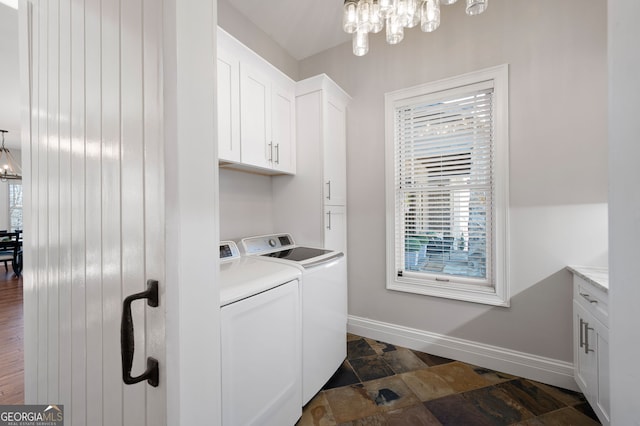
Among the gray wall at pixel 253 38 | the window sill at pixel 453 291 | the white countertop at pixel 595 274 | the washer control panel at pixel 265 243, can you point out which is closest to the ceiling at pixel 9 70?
the gray wall at pixel 253 38

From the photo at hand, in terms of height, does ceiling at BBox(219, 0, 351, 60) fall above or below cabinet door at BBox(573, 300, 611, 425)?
above

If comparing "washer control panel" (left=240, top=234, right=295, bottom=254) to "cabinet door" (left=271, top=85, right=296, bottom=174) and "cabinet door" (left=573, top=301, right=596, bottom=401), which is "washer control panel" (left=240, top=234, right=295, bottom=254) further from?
"cabinet door" (left=573, top=301, right=596, bottom=401)

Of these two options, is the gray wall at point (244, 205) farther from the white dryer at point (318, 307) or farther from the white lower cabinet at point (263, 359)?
the white lower cabinet at point (263, 359)

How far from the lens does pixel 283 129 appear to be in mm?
2232

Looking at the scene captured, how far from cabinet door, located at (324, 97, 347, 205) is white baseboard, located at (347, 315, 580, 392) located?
129 cm

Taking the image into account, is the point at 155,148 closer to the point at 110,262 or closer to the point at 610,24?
the point at 110,262

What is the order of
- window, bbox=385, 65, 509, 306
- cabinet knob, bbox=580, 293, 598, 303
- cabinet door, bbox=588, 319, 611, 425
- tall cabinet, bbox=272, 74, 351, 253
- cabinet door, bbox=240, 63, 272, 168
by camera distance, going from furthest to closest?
tall cabinet, bbox=272, 74, 351, 253 → window, bbox=385, 65, 509, 306 → cabinet door, bbox=240, 63, 272, 168 → cabinet knob, bbox=580, 293, 598, 303 → cabinet door, bbox=588, 319, 611, 425

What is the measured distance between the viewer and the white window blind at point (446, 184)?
82.1 inches

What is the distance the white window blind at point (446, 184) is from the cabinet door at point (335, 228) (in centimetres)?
52

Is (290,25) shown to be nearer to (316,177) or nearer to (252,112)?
(252,112)

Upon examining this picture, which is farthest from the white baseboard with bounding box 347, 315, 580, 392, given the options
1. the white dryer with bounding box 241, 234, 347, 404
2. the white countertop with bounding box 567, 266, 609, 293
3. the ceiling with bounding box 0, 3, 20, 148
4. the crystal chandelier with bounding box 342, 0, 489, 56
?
the ceiling with bounding box 0, 3, 20, 148

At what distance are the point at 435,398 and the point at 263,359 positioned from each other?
127 centimetres

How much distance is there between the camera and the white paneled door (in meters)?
0.59

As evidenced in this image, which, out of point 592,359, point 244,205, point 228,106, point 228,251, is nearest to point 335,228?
point 244,205
